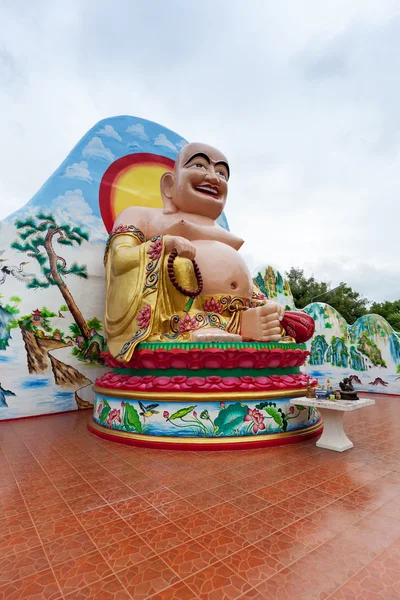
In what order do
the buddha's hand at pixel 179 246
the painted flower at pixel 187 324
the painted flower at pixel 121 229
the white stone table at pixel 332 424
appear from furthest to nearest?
the painted flower at pixel 121 229 < the buddha's hand at pixel 179 246 < the painted flower at pixel 187 324 < the white stone table at pixel 332 424

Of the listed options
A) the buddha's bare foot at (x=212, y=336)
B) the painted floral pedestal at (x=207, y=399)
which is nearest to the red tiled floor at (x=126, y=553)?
the painted floral pedestal at (x=207, y=399)

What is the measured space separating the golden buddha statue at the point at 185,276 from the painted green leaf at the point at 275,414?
793 millimetres

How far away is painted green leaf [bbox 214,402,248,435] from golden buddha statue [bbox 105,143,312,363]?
2.49ft

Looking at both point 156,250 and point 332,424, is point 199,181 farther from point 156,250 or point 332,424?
point 332,424

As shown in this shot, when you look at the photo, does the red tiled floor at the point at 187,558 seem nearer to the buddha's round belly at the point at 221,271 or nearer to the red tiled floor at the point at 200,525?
the red tiled floor at the point at 200,525

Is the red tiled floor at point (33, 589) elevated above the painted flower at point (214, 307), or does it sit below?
below

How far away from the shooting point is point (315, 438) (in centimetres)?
426

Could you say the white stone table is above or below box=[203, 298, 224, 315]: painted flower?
below

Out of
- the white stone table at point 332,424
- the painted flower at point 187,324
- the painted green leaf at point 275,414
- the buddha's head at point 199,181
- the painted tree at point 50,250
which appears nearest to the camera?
the white stone table at point 332,424

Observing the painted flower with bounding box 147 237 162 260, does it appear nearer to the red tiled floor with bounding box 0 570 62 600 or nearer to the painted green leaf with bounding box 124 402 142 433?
the painted green leaf with bounding box 124 402 142 433

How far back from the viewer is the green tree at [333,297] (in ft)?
73.2

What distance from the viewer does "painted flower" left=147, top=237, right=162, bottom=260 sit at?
453 centimetres

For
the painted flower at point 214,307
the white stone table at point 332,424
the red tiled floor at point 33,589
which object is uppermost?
the painted flower at point 214,307

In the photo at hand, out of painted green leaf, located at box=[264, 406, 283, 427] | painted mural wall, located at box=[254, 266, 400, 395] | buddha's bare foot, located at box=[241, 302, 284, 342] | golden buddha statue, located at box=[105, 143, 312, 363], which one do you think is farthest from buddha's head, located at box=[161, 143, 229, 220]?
painted mural wall, located at box=[254, 266, 400, 395]
